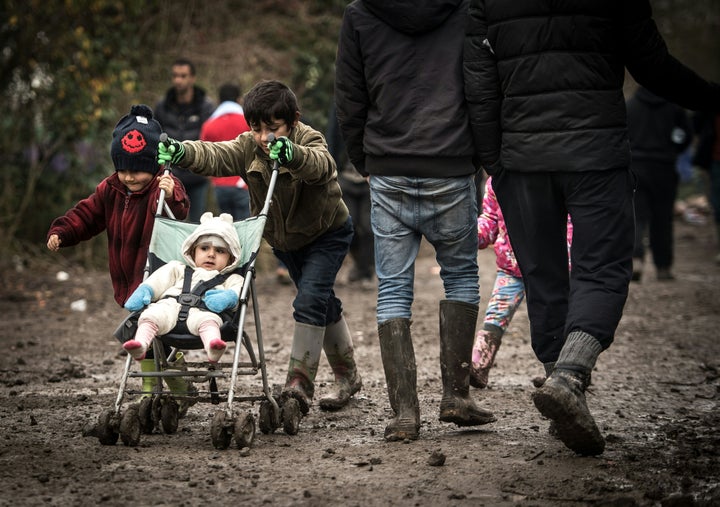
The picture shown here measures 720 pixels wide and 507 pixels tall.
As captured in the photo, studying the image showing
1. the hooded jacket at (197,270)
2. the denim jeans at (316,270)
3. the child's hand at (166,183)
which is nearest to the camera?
the hooded jacket at (197,270)

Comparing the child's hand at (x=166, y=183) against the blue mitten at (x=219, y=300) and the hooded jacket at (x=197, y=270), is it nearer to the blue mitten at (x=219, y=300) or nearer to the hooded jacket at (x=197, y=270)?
the hooded jacket at (x=197, y=270)

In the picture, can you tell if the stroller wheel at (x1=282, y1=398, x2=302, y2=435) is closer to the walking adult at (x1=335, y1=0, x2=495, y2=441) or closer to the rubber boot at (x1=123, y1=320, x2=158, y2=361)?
the walking adult at (x1=335, y1=0, x2=495, y2=441)

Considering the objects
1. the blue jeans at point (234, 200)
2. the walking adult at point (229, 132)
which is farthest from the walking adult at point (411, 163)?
the blue jeans at point (234, 200)

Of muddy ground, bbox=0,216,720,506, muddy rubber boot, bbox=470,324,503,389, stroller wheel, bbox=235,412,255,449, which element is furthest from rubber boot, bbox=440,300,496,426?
muddy rubber boot, bbox=470,324,503,389

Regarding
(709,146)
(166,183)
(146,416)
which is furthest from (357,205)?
(146,416)

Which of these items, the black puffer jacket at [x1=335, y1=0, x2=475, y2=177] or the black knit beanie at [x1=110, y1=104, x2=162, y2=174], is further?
the black knit beanie at [x1=110, y1=104, x2=162, y2=174]

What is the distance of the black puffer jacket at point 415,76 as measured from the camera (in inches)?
210

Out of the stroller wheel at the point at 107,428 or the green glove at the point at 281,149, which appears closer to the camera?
the stroller wheel at the point at 107,428

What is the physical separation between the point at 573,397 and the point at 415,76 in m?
1.70

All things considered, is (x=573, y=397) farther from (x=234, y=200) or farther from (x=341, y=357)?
(x=234, y=200)

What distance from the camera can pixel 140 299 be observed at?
532 cm

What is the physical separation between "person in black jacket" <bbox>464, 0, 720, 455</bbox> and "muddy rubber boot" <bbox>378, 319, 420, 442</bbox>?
739 mm

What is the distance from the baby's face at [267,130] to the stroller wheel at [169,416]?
1.35m

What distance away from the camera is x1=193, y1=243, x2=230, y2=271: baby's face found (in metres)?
5.65
